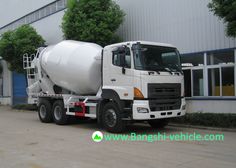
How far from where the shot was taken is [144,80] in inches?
462

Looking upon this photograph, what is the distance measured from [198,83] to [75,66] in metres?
5.87

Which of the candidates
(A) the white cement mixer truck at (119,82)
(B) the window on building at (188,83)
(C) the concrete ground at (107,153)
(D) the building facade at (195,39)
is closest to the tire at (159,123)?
(A) the white cement mixer truck at (119,82)

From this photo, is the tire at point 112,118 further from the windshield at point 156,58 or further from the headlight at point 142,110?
the windshield at point 156,58

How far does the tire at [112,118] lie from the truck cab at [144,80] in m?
0.27

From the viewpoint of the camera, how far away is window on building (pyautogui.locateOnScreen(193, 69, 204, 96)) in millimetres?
16297

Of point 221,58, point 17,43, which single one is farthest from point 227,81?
point 17,43

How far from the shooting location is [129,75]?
11.9 meters

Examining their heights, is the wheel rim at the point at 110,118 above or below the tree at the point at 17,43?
below

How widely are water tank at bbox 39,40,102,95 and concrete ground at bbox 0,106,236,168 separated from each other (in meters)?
2.70

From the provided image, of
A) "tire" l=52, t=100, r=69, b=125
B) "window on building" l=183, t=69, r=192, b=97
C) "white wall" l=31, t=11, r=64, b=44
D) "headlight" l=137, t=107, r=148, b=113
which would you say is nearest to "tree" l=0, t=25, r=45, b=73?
"white wall" l=31, t=11, r=64, b=44

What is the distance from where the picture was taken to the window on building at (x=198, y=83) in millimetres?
16297

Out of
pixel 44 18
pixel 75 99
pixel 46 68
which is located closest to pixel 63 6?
pixel 44 18

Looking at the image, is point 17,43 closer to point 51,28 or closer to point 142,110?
point 51,28

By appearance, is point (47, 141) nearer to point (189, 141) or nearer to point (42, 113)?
point (189, 141)
